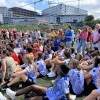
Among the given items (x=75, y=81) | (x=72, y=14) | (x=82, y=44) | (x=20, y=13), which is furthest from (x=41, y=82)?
(x=20, y=13)

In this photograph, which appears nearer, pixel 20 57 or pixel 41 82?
pixel 41 82

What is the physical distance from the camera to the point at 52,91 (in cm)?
600

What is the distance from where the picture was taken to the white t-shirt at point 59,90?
5.61 m

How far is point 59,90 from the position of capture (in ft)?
19.1

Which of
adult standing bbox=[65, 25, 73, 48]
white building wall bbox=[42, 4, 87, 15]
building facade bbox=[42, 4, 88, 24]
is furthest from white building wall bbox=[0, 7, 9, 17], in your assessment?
adult standing bbox=[65, 25, 73, 48]

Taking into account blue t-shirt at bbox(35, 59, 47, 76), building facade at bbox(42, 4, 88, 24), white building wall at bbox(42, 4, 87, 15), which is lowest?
blue t-shirt at bbox(35, 59, 47, 76)

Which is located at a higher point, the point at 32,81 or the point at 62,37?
the point at 62,37

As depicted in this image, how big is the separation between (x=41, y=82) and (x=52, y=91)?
3.10 m

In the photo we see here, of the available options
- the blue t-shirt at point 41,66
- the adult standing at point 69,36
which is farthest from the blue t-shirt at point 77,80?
the adult standing at point 69,36

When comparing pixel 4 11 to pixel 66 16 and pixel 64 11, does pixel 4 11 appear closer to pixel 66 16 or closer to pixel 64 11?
pixel 66 16

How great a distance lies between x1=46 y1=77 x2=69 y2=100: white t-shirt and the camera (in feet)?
18.4

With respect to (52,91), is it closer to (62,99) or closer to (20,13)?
(62,99)

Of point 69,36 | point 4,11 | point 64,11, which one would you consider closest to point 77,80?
point 69,36

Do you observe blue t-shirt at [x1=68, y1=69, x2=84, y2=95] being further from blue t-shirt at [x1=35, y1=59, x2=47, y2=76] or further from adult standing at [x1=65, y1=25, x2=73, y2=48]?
adult standing at [x1=65, y1=25, x2=73, y2=48]
